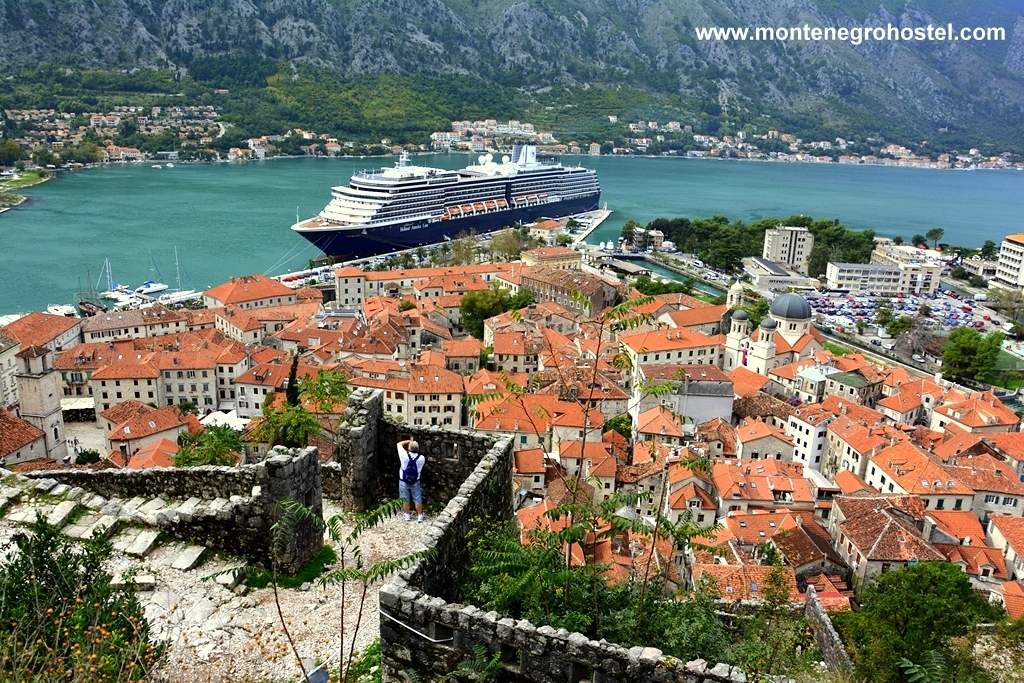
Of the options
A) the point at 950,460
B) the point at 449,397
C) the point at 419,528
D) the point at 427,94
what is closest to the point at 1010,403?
the point at 950,460

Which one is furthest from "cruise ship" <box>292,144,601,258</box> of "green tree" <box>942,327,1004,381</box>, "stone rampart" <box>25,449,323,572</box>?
"stone rampart" <box>25,449,323,572</box>

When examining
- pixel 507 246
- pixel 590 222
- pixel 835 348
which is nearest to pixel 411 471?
pixel 835 348

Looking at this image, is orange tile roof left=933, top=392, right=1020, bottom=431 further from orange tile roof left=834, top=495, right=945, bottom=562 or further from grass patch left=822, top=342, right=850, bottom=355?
grass patch left=822, top=342, right=850, bottom=355

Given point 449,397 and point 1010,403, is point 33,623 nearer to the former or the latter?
point 449,397

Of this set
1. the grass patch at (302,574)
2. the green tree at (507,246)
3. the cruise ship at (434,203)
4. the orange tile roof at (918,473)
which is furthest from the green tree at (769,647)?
the cruise ship at (434,203)

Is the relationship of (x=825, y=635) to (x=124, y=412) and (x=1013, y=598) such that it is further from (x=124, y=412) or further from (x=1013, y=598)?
(x=124, y=412)
